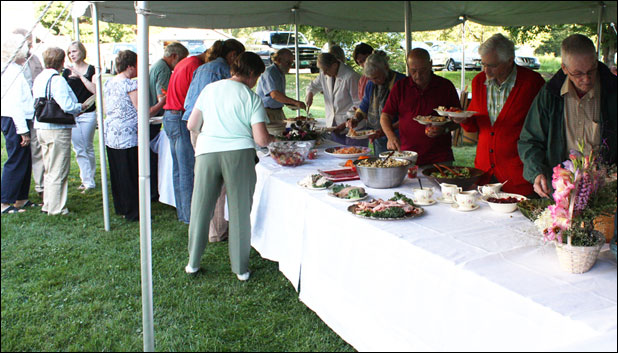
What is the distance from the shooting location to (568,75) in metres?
2.24

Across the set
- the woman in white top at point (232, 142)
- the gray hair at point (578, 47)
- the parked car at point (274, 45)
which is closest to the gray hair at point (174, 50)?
the woman in white top at point (232, 142)

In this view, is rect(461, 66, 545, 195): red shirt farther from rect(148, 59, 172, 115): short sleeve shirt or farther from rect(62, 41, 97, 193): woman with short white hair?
rect(62, 41, 97, 193): woman with short white hair

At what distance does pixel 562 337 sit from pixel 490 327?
234mm

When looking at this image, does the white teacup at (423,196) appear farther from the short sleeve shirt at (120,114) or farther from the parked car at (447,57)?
the parked car at (447,57)

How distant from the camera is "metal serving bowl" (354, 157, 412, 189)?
9.14 feet

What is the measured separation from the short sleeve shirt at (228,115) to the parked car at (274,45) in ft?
40.6

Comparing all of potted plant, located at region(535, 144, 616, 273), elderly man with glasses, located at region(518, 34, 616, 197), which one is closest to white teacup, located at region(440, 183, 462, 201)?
elderly man with glasses, located at region(518, 34, 616, 197)

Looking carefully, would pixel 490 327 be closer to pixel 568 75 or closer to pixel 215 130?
pixel 568 75

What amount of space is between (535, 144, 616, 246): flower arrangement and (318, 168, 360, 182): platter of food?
5.03 feet

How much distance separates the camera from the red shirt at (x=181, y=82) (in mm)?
4109

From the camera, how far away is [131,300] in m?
3.19

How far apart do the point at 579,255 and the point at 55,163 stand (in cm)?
456

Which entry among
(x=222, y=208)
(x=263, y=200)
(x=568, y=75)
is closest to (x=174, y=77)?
(x=222, y=208)

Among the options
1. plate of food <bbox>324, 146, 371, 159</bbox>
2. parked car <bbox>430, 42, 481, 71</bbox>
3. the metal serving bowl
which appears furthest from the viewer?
parked car <bbox>430, 42, 481, 71</bbox>
